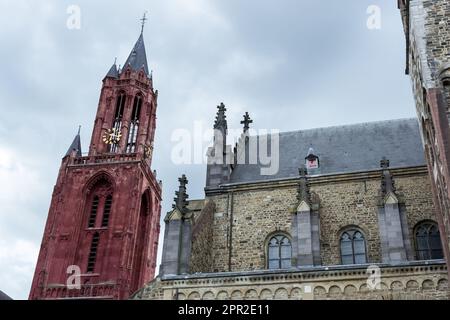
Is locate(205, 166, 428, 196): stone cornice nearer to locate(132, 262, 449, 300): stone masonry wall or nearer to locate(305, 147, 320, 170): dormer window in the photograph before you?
locate(305, 147, 320, 170): dormer window

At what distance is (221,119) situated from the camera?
77.8ft

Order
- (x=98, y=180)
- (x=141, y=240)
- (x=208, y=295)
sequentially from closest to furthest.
Result: (x=208, y=295) → (x=98, y=180) → (x=141, y=240)

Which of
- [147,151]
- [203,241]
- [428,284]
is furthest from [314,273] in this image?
[147,151]

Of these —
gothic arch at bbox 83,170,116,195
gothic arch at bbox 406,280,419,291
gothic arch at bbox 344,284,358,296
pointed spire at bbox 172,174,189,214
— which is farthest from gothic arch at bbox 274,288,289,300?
gothic arch at bbox 83,170,116,195

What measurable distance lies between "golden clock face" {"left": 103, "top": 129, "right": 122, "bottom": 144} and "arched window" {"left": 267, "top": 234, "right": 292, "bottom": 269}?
77.7ft

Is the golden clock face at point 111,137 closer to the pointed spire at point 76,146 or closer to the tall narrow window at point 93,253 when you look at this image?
the pointed spire at point 76,146

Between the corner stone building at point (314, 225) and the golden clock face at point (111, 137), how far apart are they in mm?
18521

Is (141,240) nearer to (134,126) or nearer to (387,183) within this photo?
(134,126)

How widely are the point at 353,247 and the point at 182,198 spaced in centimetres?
633

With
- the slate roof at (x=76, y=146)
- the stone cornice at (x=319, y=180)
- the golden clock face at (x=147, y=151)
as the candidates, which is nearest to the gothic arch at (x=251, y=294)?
the stone cornice at (x=319, y=180)

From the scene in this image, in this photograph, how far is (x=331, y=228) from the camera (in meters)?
19.1
